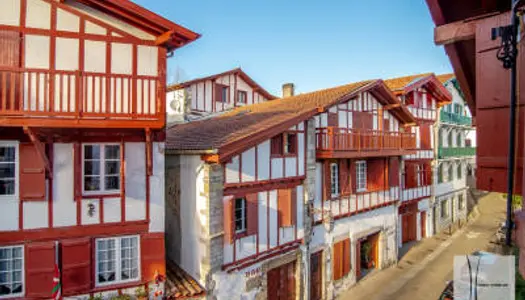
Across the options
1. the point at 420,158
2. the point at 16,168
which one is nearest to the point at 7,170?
the point at 16,168

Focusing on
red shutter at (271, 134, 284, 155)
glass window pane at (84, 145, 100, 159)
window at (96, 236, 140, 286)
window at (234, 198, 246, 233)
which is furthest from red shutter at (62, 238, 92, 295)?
red shutter at (271, 134, 284, 155)

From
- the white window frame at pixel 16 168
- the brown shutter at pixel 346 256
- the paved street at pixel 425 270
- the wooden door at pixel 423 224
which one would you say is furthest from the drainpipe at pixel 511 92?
the wooden door at pixel 423 224

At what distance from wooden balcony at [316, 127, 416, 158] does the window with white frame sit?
1233mm

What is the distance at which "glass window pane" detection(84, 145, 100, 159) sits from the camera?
883 centimetres

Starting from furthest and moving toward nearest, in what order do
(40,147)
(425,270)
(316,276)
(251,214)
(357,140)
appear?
(425,270)
(357,140)
(316,276)
(251,214)
(40,147)

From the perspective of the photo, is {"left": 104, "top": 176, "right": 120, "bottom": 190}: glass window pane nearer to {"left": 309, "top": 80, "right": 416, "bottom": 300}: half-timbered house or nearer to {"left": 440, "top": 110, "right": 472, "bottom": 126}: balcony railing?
{"left": 309, "top": 80, "right": 416, "bottom": 300}: half-timbered house

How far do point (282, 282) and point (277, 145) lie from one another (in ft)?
17.8

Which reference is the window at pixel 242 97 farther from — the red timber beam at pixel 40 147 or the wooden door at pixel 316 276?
the red timber beam at pixel 40 147

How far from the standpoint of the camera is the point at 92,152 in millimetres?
8891

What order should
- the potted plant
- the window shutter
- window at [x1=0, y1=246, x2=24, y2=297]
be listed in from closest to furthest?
window at [x1=0, y1=246, x2=24, y2=297] → the potted plant → the window shutter

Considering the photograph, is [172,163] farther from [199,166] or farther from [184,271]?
[184,271]

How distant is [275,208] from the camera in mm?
12195

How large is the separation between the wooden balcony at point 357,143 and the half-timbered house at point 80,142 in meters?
7.12

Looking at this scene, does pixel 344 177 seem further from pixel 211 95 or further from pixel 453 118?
pixel 453 118
